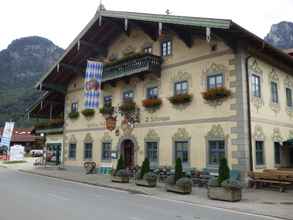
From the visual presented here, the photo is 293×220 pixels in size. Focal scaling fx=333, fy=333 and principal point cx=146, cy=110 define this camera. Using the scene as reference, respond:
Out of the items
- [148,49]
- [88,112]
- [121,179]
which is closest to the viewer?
[121,179]

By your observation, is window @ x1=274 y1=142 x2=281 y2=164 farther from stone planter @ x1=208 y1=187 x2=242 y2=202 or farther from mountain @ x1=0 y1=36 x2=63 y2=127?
mountain @ x1=0 y1=36 x2=63 y2=127

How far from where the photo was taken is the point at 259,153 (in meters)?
16.3

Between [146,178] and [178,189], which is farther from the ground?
[146,178]

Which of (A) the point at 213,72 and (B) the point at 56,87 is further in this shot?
(B) the point at 56,87

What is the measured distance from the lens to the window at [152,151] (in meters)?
18.9

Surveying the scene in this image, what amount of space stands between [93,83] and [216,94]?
8232 mm

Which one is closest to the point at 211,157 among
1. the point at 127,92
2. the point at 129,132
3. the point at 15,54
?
the point at 129,132

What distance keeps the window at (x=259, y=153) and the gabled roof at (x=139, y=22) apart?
4646 mm

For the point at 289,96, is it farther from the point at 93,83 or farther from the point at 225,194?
the point at 93,83

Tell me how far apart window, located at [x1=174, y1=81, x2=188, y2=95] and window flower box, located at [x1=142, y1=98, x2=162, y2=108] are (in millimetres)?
1175

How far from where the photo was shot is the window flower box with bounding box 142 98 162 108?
18828 millimetres

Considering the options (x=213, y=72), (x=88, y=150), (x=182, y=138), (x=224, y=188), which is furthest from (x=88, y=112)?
(x=224, y=188)

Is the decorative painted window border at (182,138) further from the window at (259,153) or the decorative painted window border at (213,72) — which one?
the window at (259,153)

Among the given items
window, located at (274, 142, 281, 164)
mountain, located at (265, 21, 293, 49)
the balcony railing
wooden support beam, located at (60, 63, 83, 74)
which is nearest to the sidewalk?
window, located at (274, 142, 281, 164)
